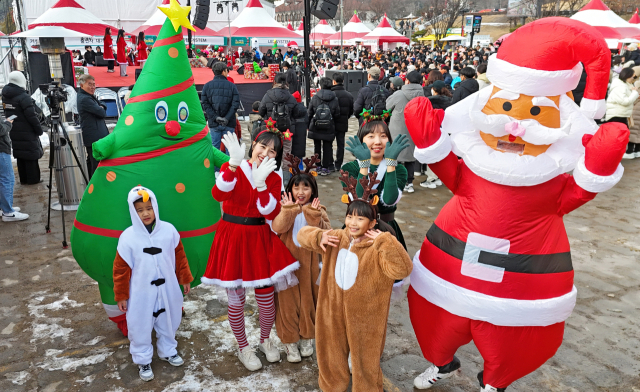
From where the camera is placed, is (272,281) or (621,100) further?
(621,100)

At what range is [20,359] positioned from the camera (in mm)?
3193

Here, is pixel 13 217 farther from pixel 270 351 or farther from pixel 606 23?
pixel 606 23

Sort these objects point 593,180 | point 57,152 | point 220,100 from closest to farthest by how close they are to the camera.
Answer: point 593,180 → point 57,152 → point 220,100

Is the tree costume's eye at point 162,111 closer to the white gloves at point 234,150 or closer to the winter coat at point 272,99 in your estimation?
the white gloves at point 234,150

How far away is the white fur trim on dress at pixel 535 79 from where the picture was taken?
91.0 inches

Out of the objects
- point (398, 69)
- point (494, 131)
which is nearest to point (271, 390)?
point (494, 131)

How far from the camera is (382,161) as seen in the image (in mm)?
3070

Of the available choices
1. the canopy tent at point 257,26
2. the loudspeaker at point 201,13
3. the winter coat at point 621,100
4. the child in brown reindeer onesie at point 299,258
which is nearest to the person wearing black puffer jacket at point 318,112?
the child in brown reindeer onesie at point 299,258

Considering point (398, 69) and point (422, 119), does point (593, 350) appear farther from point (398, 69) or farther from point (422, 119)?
point (398, 69)

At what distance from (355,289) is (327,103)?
17.7ft

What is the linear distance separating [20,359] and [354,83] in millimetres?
10726

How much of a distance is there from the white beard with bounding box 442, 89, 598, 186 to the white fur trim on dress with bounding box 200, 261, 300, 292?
1.20 metres

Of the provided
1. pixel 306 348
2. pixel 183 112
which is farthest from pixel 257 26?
pixel 306 348

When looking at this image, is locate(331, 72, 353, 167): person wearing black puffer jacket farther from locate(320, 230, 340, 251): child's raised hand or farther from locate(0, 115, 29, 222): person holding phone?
locate(320, 230, 340, 251): child's raised hand
